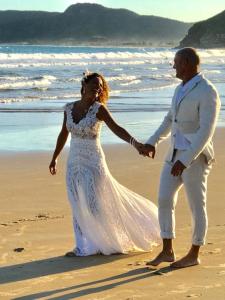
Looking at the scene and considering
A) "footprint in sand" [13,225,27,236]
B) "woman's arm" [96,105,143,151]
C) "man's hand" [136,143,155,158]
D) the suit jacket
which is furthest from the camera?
"footprint in sand" [13,225,27,236]

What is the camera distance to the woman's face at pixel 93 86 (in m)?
5.78

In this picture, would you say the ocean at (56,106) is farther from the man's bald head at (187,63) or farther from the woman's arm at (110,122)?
the man's bald head at (187,63)

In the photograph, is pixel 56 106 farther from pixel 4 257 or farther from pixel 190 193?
pixel 190 193

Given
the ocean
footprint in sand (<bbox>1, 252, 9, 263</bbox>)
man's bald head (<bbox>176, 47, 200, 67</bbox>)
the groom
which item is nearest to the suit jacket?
the groom

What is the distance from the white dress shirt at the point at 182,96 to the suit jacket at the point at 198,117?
18 mm

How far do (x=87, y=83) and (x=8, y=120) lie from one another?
34.0ft

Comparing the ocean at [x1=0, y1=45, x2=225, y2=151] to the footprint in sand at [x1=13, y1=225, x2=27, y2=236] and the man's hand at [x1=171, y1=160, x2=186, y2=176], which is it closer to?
the footprint in sand at [x1=13, y1=225, x2=27, y2=236]

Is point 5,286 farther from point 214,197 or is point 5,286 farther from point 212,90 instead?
point 214,197

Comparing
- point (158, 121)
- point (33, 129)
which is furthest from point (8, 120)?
point (158, 121)

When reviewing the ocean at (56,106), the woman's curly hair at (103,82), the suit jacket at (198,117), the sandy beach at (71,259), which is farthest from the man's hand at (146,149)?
the ocean at (56,106)

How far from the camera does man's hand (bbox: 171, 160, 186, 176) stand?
513 centimetres

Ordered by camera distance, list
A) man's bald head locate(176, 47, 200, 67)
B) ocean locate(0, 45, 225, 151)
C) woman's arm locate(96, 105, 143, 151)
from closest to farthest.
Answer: man's bald head locate(176, 47, 200, 67), woman's arm locate(96, 105, 143, 151), ocean locate(0, 45, 225, 151)

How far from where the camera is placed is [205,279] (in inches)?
201

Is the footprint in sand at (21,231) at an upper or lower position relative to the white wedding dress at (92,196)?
lower
